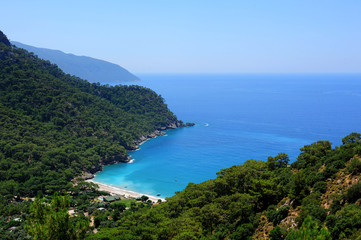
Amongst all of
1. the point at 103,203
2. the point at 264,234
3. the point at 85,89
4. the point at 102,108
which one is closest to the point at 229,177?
the point at 264,234

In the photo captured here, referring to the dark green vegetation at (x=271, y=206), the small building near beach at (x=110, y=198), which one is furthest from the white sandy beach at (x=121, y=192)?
the dark green vegetation at (x=271, y=206)

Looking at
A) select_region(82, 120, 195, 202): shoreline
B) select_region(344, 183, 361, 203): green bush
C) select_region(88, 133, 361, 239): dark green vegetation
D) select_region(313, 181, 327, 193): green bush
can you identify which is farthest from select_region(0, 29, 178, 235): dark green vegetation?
select_region(344, 183, 361, 203): green bush

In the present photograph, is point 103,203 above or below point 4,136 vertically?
below

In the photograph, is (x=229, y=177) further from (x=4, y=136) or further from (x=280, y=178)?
(x=4, y=136)

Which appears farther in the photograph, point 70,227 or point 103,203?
point 103,203

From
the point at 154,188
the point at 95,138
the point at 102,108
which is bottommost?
the point at 154,188

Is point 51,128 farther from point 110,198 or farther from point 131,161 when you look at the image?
point 110,198

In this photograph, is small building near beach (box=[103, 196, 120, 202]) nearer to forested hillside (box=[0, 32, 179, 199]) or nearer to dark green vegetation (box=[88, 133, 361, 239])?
forested hillside (box=[0, 32, 179, 199])
